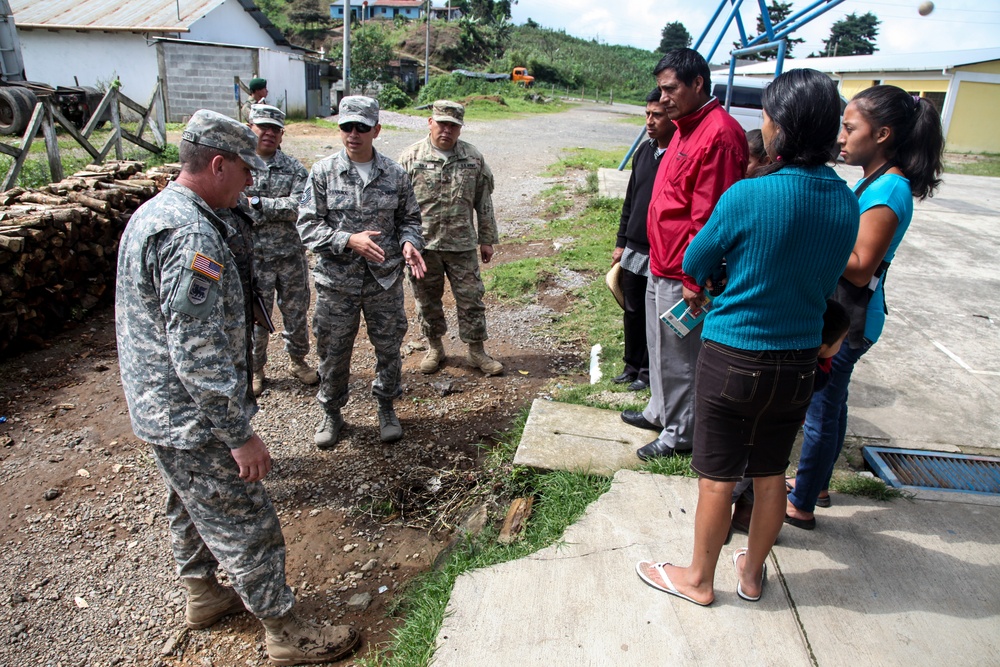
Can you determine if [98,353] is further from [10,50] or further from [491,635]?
[10,50]

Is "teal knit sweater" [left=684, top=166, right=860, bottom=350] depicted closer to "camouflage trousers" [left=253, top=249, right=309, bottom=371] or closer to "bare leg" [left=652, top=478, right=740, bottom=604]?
"bare leg" [left=652, top=478, right=740, bottom=604]

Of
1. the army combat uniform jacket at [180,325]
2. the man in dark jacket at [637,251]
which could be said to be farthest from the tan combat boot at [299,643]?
the man in dark jacket at [637,251]

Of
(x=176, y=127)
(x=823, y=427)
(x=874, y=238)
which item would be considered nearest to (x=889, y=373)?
(x=823, y=427)

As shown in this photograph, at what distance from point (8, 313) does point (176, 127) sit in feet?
49.1

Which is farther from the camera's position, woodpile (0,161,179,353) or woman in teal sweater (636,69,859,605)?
woodpile (0,161,179,353)

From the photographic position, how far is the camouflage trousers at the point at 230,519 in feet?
7.46

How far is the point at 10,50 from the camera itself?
477 inches

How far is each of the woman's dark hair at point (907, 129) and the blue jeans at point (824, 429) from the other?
674 mm

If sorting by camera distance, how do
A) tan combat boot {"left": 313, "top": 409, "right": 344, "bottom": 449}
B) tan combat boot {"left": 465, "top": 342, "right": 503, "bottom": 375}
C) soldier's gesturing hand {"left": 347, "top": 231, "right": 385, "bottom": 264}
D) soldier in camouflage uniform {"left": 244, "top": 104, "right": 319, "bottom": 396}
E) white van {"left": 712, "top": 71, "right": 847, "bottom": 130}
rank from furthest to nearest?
white van {"left": 712, "top": 71, "right": 847, "bottom": 130}, tan combat boot {"left": 465, "top": 342, "right": 503, "bottom": 375}, soldier in camouflage uniform {"left": 244, "top": 104, "right": 319, "bottom": 396}, tan combat boot {"left": 313, "top": 409, "right": 344, "bottom": 449}, soldier's gesturing hand {"left": 347, "top": 231, "right": 385, "bottom": 264}

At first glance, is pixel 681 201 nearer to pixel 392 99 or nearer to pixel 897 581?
pixel 897 581

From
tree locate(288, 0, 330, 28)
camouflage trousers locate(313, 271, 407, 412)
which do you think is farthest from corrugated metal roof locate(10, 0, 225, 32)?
tree locate(288, 0, 330, 28)

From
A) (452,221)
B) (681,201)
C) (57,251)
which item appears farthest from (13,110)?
(681,201)

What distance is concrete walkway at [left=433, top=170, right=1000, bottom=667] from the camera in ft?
7.16

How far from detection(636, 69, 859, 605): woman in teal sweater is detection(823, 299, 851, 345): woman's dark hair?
0.51 feet
